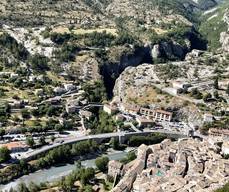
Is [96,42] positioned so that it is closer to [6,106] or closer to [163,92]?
[163,92]

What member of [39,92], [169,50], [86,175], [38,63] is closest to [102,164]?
[86,175]

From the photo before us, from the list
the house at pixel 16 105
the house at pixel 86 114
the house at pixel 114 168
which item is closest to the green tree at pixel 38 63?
the house at pixel 16 105

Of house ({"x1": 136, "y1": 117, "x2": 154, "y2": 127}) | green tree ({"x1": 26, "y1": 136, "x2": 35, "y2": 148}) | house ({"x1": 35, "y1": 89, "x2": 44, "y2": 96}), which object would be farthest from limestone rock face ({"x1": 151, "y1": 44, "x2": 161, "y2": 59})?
green tree ({"x1": 26, "y1": 136, "x2": 35, "y2": 148})

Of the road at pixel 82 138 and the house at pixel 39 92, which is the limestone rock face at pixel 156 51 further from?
the road at pixel 82 138

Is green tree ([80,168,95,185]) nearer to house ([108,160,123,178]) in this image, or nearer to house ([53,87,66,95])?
house ([108,160,123,178])

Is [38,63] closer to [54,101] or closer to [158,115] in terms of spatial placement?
[54,101]

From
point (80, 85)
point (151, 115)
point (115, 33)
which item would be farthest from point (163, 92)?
point (115, 33)
